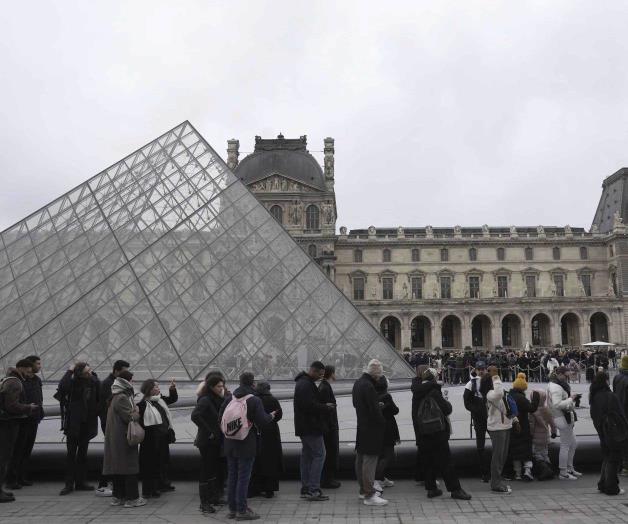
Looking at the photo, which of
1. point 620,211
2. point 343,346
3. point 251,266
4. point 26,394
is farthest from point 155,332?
point 620,211

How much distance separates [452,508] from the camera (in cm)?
464

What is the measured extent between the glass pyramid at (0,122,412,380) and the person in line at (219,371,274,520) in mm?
6174

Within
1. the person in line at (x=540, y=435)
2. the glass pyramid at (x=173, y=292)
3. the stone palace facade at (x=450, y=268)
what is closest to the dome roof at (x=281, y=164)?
the stone palace facade at (x=450, y=268)

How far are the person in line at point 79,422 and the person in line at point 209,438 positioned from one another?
1.08m

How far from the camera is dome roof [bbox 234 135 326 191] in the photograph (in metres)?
48.2

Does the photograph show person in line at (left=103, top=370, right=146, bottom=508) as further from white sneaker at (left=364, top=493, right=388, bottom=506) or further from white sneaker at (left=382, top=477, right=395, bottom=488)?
white sneaker at (left=382, top=477, right=395, bottom=488)

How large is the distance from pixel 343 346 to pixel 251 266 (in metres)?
2.58

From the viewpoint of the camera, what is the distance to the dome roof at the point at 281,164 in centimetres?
4822

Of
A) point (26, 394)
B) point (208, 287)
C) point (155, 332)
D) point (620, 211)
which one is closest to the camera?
point (26, 394)

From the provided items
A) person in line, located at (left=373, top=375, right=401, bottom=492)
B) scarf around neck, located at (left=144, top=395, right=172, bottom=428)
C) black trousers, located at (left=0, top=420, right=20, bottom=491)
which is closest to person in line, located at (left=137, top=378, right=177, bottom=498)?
scarf around neck, located at (left=144, top=395, right=172, bottom=428)

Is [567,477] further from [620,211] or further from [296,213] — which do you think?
[620,211]

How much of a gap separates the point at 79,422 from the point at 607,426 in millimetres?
4525

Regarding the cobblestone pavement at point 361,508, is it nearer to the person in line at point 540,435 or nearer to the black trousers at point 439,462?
the black trousers at point 439,462

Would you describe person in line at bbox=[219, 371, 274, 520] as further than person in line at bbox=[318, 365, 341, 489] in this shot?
No
